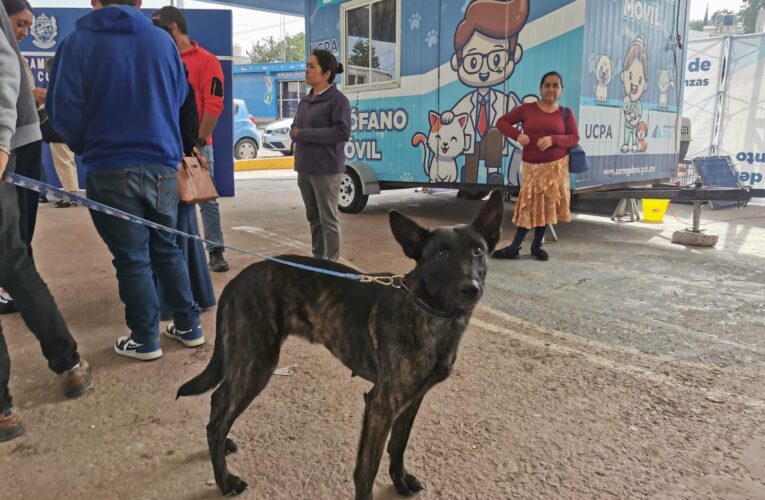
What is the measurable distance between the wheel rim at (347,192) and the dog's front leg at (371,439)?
24.0ft

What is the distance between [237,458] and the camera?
7.86 ft

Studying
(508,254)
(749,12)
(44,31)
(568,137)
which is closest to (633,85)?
(568,137)

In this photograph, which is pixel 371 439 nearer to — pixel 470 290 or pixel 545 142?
pixel 470 290

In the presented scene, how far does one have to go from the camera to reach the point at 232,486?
216cm

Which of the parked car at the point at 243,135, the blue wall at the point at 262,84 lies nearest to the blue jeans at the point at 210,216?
the parked car at the point at 243,135

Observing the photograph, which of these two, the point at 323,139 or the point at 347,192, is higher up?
the point at 323,139

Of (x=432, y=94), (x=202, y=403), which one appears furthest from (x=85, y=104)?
(x=432, y=94)

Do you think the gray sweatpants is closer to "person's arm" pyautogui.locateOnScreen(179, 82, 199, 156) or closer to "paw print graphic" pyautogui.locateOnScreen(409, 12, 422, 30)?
"person's arm" pyautogui.locateOnScreen(179, 82, 199, 156)

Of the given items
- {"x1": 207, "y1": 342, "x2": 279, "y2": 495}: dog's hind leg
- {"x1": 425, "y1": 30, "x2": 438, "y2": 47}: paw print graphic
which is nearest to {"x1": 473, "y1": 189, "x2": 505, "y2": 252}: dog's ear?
{"x1": 207, "y1": 342, "x2": 279, "y2": 495}: dog's hind leg

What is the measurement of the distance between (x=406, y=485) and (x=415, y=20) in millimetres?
7366

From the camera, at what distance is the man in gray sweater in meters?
2.32

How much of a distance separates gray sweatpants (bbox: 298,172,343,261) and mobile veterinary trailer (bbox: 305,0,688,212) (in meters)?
3.36

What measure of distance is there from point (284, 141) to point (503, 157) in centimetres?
1582

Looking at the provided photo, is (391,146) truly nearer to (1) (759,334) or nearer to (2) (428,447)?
(1) (759,334)
